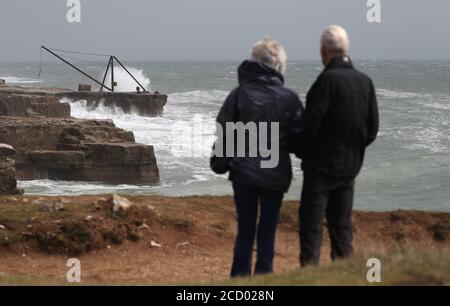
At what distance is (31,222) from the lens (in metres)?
10.4

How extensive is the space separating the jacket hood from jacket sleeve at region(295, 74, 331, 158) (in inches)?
11.4

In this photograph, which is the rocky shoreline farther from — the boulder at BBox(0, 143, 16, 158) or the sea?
the boulder at BBox(0, 143, 16, 158)

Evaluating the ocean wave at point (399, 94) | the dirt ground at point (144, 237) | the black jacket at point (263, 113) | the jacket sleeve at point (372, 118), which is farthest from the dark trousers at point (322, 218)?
the ocean wave at point (399, 94)

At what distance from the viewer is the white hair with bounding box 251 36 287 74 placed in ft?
22.1

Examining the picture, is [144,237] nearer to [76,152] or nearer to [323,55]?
[323,55]

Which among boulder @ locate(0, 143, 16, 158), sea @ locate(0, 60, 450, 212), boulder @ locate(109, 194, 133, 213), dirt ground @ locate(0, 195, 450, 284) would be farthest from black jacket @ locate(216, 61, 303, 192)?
boulder @ locate(0, 143, 16, 158)

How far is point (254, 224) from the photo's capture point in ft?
22.9

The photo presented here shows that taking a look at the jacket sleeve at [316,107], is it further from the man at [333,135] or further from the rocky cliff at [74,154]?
the rocky cliff at [74,154]

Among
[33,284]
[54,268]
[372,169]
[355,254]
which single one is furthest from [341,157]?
[372,169]

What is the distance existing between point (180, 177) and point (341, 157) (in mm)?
21644

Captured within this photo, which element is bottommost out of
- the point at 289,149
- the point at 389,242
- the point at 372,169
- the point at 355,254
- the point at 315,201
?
the point at 372,169

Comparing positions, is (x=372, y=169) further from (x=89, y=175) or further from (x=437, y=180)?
(x=89, y=175)

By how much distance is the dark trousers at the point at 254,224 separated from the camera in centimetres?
680

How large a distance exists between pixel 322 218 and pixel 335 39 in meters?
1.43
